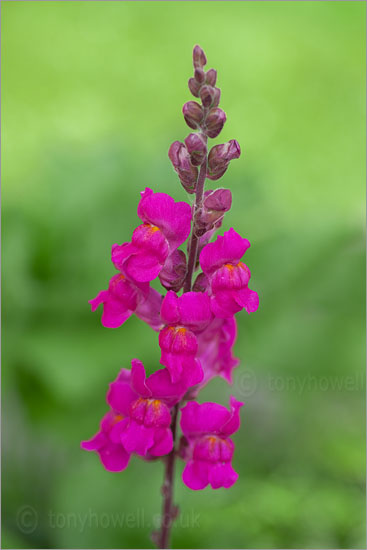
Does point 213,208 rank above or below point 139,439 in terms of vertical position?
above

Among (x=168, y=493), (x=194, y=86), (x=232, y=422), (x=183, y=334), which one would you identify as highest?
(x=194, y=86)

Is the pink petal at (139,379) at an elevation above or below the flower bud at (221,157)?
below

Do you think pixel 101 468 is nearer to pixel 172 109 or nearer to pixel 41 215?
pixel 41 215

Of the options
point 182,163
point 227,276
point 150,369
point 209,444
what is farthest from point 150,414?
point 150,369

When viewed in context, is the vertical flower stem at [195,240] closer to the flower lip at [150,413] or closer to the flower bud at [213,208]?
the flower bud at [213,208]

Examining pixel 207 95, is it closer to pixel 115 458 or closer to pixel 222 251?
pixel 222 251

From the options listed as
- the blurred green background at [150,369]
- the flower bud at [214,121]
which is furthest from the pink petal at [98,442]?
the blurred green background at [150,369]

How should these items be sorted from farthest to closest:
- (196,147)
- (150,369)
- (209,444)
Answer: (150,369) < (209,444) < (196,147)
